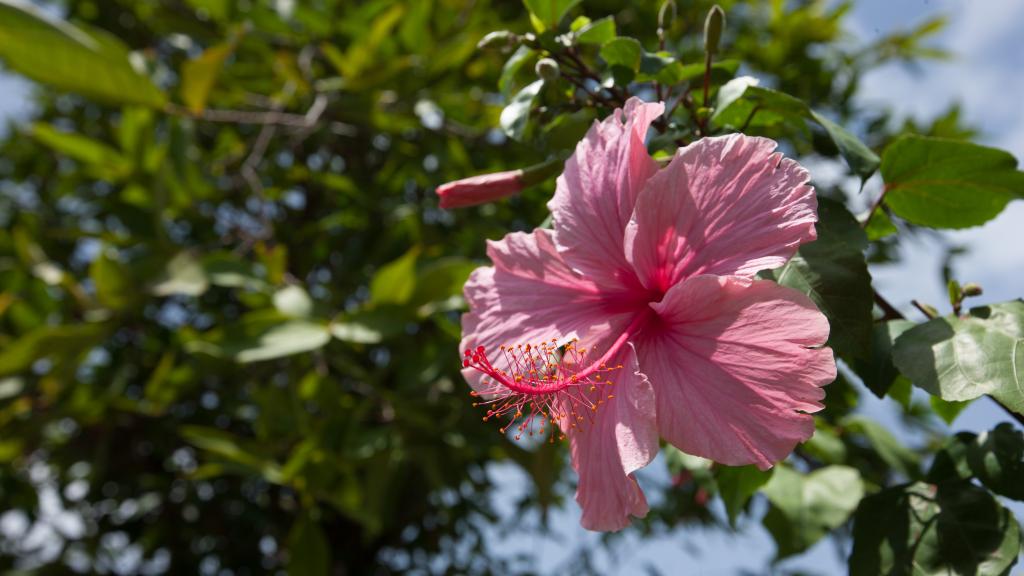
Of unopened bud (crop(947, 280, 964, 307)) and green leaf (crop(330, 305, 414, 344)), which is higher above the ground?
unopened bud (crop(947, 280, 964, 307))

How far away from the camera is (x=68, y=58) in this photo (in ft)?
5.68

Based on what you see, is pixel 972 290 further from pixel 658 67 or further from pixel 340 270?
pixel 340 270

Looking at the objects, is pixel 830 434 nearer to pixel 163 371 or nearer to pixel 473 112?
pixel 473 112

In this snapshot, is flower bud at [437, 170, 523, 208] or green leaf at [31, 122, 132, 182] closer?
flower bud at [437, 170, 523, 208]

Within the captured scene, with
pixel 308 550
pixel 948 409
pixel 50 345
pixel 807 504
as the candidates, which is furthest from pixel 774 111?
pixel 50 345

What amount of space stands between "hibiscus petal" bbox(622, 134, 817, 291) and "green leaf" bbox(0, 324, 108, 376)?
1676mm

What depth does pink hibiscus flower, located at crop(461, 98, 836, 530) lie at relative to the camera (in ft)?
2.22

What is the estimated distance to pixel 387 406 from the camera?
195cm

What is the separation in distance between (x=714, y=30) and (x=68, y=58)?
4.83 ft

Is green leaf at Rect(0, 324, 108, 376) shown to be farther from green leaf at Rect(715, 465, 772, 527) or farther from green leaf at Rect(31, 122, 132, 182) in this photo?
green leaf at Rect(715, 465, 772, 527)

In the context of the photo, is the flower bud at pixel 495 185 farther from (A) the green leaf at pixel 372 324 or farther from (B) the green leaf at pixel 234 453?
(B) the green leaf at pixel 234 453

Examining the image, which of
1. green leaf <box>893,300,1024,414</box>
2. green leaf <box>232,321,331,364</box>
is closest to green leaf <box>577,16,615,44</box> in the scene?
green leaf <box>893,300,1024,414</box>

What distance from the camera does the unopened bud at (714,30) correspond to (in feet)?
2.92

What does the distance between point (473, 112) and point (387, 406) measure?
3.04ft
